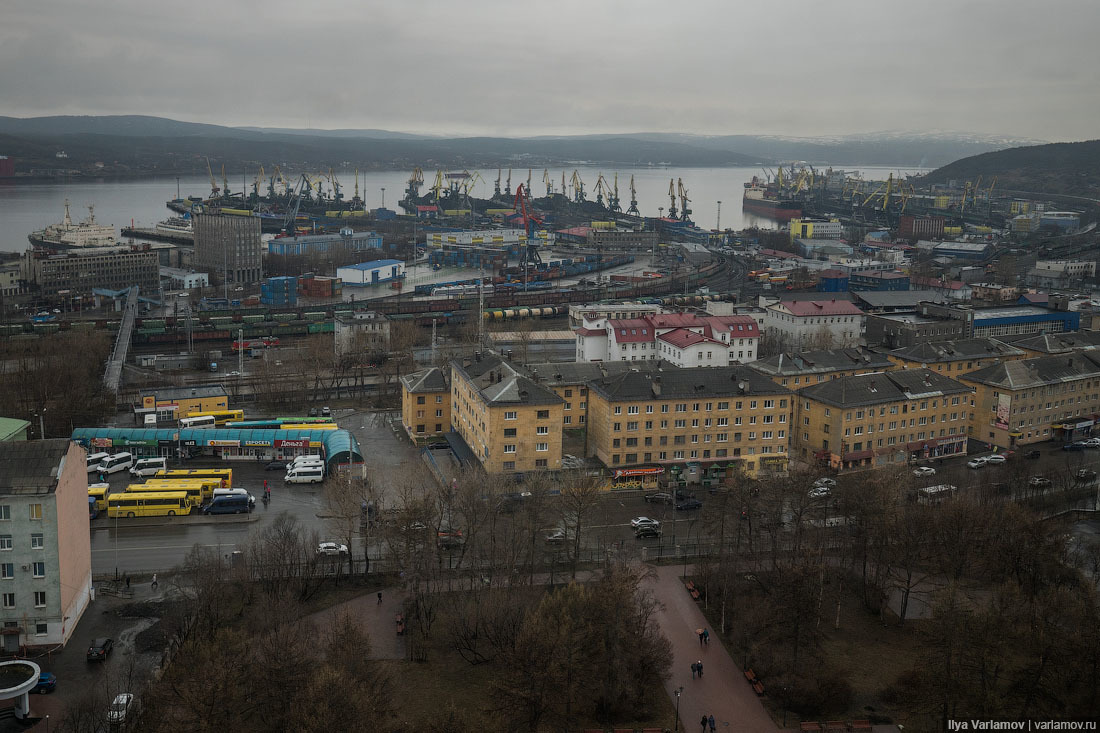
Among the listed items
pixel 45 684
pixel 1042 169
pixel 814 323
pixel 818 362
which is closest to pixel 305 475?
pixel 45 684

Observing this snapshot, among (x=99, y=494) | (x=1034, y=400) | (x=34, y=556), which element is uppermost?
(x=1034, y=400)

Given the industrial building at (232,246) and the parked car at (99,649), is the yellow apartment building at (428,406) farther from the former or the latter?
the industrial building at (232,246)

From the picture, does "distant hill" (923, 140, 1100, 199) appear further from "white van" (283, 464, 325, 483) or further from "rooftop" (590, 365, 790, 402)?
"white van" (283, 464, 325, 483)

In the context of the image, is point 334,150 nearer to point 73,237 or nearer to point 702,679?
point 73,237

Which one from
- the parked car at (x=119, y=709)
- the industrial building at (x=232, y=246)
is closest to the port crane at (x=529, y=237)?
the industrial building at (x=232, y=246)

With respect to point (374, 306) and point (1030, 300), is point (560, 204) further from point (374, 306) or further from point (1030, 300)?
point (1030, 300)

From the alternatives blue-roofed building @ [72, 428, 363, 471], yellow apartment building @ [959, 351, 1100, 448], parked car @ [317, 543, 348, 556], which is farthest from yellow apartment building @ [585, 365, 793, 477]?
parked car @ [317, 543, 348, 556]
